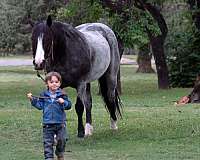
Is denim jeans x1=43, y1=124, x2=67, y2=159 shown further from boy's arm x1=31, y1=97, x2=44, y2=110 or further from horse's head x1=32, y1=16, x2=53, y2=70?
horse's head x1=32, y1=16, x2=53, y2=70

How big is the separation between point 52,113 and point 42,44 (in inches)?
91.2

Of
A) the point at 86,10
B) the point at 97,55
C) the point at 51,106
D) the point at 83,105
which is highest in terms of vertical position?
the point at 51,106

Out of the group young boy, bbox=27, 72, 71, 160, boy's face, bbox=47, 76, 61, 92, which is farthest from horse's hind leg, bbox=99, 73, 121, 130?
boy's face, bbox=47, 76, 61, 92

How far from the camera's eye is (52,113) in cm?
826

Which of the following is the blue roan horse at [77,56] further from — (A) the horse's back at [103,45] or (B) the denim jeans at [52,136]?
(B) the denim jeans at [52,136]

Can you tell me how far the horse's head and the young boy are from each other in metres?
1.84

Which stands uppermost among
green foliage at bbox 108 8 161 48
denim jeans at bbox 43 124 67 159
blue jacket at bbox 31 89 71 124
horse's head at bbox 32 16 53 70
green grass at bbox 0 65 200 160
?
horse's head at bbox 32 16 53 70

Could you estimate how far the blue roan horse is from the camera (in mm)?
10359

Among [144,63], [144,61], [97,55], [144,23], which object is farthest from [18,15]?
[97,55]

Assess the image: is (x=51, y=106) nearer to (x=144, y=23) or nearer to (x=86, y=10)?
(x=144, y=23)

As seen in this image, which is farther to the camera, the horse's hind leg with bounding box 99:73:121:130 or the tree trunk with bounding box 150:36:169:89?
the tree trunk with bounding box 150:36:169:89

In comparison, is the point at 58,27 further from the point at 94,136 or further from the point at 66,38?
the point at 94,136

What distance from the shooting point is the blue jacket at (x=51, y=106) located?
8180 millimetres

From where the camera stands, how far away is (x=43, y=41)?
406 inches
